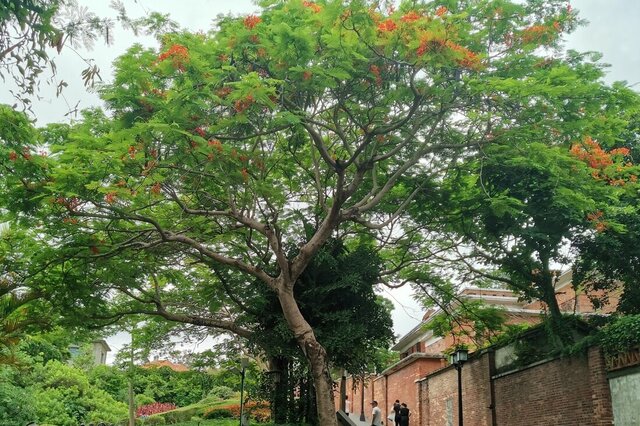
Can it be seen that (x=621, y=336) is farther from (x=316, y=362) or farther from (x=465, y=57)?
(x=316, y=362)

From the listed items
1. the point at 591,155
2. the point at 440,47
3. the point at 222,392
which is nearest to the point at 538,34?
the point at 440,47

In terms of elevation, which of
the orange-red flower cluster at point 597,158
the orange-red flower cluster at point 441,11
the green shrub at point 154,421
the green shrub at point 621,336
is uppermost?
the orange-red flower cluster at point 441,11

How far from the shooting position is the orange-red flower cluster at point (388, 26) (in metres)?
9.42

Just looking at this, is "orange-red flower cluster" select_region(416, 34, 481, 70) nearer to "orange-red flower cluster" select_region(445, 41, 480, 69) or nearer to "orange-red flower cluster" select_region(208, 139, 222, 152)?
"orange-red flower cluster" select_region(445, 41, 480, 69)

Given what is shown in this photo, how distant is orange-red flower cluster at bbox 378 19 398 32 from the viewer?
9422mm

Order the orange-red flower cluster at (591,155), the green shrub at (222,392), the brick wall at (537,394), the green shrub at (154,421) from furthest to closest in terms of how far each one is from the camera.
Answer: the green shrub at (222,392)
the green shrub at (154,421)
the orange-red flower cluster at (591,155)
the brick wall at (537,394)

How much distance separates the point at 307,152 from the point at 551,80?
6089mm

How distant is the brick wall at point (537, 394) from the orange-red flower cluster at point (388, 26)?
670 centimetres

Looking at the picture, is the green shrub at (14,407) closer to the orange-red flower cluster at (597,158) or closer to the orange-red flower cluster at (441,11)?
the orange-red flower cluster at (441,11)

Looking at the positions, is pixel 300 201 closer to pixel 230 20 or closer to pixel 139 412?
pixel 230 20

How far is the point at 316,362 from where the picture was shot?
11.9 meters

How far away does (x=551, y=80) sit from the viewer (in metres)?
9.62

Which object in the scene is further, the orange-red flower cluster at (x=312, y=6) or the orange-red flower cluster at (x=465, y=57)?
the orange-red flower cluster at (x=312, y=6)

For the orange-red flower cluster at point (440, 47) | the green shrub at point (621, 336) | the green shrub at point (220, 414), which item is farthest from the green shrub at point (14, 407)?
the green shrub at point (621, 336)
